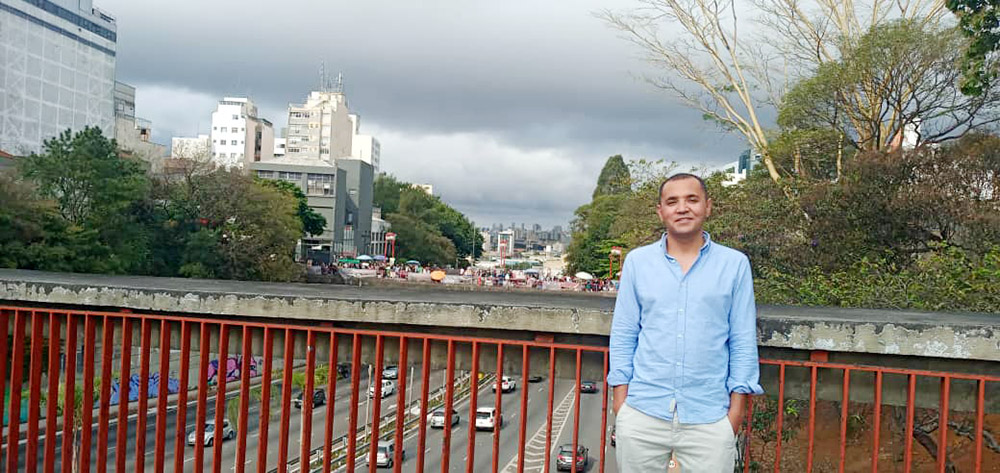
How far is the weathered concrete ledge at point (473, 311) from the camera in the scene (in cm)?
245

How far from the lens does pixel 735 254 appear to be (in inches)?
Result: 88.0

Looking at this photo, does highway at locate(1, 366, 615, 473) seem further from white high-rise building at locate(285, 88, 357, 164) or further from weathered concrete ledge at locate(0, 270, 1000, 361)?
white high-rise building at locate(285, 88, 357, 164)

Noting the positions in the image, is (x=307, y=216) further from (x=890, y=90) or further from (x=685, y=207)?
(x=685, y=207)

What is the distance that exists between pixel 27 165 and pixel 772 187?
20883 millimetres

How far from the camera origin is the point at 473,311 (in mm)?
2828

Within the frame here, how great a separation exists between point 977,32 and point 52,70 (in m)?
47.4

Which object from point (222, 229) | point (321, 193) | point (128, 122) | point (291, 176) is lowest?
point (222, 229)

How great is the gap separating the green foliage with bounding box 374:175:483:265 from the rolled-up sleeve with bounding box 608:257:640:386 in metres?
63.6

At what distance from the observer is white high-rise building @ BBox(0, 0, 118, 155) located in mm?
41156

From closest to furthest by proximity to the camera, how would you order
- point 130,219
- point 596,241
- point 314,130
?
point 130,219
point 596,241
point 314,130

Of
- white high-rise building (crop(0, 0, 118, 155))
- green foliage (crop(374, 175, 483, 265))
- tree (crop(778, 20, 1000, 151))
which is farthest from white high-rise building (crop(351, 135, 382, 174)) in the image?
tree (crop(778, 20, 1000, 151))

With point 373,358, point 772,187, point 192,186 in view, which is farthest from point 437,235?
point 373,358

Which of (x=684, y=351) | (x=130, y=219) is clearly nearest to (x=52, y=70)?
(x=130, y=219)

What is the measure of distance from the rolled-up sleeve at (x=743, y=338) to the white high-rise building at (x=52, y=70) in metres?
43.9
